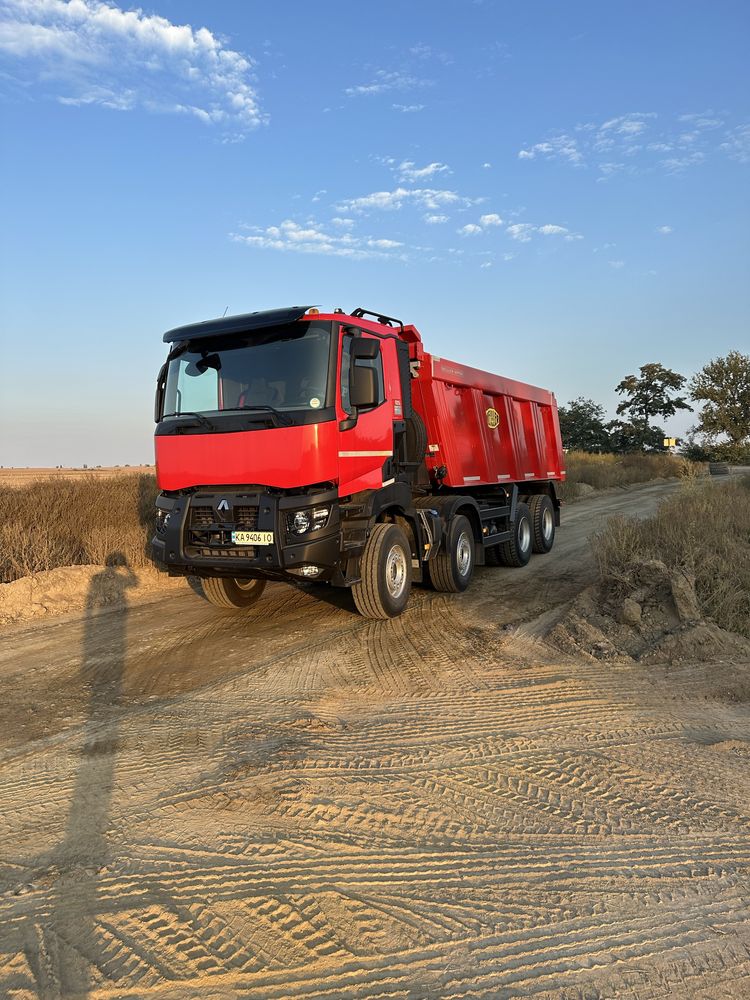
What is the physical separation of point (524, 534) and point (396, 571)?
457 centimetres

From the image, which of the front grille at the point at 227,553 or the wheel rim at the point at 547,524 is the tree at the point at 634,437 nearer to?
the wheel rim at the point at 547,524

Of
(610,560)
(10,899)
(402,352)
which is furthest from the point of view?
(402,352)

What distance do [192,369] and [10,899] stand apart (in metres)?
5.09

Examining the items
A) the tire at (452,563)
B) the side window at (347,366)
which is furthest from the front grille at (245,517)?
the tire at (452,563)

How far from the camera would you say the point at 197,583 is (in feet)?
30.8

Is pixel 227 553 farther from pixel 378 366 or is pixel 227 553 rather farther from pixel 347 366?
pixel 378 366

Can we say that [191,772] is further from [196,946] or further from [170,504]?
[170,504]

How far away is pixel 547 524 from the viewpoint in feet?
40.0

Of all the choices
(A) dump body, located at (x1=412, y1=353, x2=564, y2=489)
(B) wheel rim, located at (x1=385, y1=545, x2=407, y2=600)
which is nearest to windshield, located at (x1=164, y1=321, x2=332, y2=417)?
(B) wheel rim, located at (x1=385, y1=545, x2=407, y2=600)

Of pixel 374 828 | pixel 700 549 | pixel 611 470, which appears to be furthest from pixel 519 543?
pixel 611 470

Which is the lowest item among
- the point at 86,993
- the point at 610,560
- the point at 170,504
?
the point at 86,993

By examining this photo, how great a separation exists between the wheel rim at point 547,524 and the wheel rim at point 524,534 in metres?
0.77

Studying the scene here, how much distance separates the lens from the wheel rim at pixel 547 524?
11984 millimetres

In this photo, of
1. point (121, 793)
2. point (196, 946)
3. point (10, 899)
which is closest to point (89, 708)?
point (121, 793)
